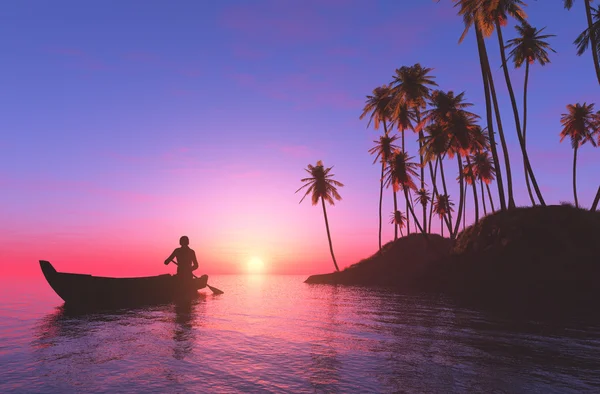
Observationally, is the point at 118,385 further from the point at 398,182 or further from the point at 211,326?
the point at 398,182

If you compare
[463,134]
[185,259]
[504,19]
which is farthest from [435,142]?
[185,259]

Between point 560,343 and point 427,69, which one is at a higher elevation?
point 427,69

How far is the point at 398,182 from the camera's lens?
4938 centimetres

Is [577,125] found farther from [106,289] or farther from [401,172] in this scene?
[106,289]

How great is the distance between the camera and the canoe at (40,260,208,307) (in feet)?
70.7

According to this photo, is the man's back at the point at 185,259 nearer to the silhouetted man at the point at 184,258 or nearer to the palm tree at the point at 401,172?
the silhouetted man at the point at 184,258

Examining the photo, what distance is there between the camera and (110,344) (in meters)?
11.7

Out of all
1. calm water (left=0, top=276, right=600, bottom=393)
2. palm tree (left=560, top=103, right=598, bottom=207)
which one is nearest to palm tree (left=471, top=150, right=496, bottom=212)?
palm tree (left=560, top=103, right=598, bottom=207)

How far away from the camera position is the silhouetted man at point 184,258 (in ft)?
87.0

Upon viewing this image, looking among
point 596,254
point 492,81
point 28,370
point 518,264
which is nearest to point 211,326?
point 28,370

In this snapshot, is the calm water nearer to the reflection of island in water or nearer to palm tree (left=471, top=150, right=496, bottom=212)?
the reflection of island in water

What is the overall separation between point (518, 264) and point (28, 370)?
3388 centimetres

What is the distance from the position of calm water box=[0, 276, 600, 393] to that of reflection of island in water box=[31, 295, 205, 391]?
3 cm

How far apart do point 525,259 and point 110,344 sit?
32.1 m
